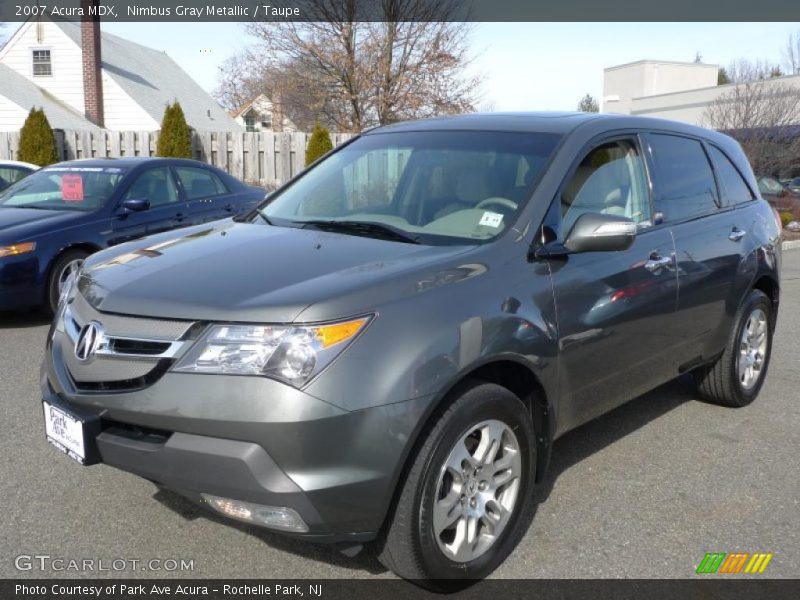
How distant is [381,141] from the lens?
4.52 metres

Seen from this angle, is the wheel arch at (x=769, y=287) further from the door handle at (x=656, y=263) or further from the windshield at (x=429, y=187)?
the windshield at (x=429, y=187)

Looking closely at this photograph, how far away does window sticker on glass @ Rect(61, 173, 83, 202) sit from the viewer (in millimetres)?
8244

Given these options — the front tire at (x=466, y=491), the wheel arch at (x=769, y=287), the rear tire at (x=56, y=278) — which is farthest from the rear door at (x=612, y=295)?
the rear tire at (x=56, y=278)

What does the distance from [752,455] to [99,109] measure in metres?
30.9

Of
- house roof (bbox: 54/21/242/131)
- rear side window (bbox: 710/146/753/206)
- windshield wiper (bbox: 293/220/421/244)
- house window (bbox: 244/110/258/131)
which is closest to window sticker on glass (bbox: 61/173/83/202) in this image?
windshield wiper (bbox: 293/220/421/244)

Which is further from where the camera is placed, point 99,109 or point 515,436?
point 99,109

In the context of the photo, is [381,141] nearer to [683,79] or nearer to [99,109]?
[99,109]

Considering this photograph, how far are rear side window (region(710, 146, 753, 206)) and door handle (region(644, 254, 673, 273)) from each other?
3.69 ft

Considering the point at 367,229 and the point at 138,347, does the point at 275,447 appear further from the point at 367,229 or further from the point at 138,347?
the point at 367,229

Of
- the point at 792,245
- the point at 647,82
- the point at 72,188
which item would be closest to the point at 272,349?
the point at 72,188

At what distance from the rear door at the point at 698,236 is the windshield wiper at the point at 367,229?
1.62m

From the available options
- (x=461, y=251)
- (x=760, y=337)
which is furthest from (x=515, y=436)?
(x=760, y=337)

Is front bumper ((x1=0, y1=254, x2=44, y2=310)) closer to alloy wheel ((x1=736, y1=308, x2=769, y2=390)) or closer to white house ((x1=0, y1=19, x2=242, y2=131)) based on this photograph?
alloy wheel ((x1=736, y1=308, x2=769, y2=390))

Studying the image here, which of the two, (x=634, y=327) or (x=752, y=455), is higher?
(x=634, y=327)
